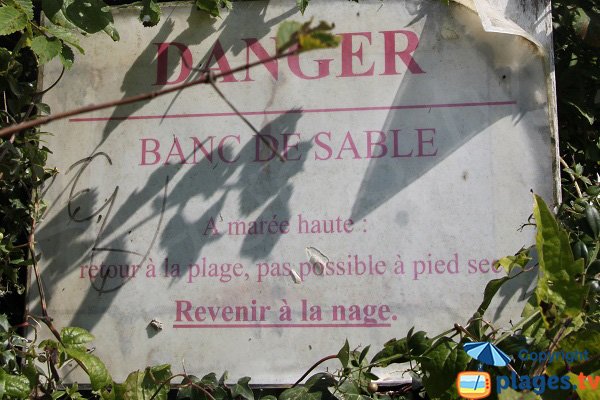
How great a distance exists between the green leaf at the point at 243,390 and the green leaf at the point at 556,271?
0.67m

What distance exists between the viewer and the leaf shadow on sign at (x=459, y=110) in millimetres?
1779

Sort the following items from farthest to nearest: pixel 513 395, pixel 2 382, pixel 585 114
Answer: pixel 585 114
pixel 2 382
pixel 513 395

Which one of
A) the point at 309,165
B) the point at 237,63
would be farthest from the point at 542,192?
the point at 237,63

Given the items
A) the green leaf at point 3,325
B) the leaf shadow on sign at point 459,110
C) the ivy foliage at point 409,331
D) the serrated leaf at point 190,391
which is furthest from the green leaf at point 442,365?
the green leaf at point 3,325

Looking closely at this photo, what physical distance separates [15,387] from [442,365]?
859 mm

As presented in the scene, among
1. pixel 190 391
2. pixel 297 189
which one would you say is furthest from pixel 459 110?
pixel 190 391

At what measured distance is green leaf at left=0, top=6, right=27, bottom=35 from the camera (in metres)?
1.61

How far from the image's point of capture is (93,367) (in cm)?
161

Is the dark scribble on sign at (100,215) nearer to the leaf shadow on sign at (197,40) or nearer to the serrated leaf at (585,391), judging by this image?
the leaf shadow on sign at (197,40)

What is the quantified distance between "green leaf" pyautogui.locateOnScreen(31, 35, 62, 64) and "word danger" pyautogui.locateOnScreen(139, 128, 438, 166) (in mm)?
329

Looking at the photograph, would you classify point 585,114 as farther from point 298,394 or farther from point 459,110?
point 298,394

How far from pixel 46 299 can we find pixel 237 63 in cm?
77

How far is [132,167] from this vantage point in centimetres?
188

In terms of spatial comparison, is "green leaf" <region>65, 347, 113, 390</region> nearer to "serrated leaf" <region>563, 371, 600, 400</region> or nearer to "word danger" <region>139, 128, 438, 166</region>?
"word danger" <region>139, 128, 438, 166</region>
